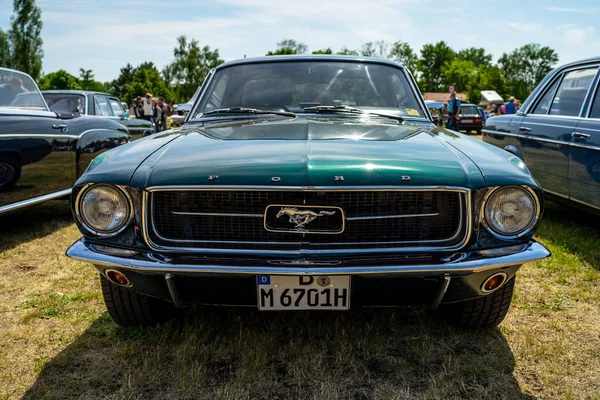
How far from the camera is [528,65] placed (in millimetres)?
96062

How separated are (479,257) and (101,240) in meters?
1.61

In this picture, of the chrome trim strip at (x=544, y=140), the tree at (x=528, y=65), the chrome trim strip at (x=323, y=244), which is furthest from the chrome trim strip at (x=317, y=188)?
the tree at (x=528, y=65)

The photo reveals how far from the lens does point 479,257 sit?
2.12 meters

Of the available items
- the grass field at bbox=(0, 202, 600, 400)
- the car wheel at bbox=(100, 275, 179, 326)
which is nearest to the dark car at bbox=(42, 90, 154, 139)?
the grass field at bbox=(0, 202, 600, 400)

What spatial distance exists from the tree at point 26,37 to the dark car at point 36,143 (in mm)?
51657

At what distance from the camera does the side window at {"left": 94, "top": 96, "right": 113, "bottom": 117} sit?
7.89 metres

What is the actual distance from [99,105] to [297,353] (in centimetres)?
671

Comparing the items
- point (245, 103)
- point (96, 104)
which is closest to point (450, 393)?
point (245, 103)

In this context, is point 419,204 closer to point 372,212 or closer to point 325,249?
point 372,212

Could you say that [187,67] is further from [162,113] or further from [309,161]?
[309,161]

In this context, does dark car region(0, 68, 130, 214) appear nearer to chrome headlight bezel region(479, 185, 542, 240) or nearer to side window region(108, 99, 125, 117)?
side window region(108, 99, 125, 117)

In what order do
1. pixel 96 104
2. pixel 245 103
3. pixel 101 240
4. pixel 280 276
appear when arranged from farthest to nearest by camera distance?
pixel 96 104
pixel 245 103
pixel 101 240
pixel 280 276

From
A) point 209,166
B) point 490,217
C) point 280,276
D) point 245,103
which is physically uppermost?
point 245,103

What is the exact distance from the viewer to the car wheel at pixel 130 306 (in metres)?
2.55
